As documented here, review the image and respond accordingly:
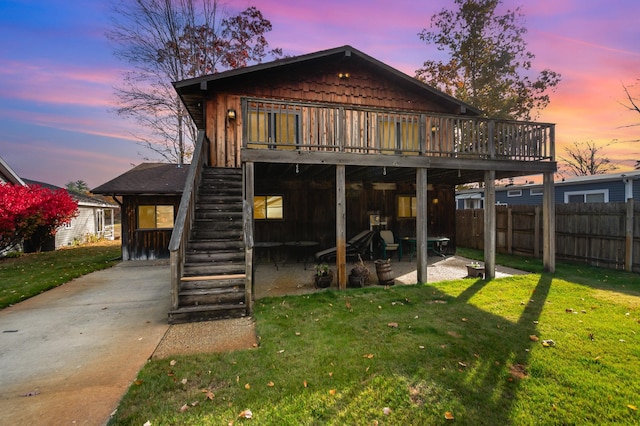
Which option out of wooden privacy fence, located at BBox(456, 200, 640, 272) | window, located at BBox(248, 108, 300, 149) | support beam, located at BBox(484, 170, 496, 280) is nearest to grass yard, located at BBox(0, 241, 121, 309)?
window, located at BBox(248, 108, 300, 149)

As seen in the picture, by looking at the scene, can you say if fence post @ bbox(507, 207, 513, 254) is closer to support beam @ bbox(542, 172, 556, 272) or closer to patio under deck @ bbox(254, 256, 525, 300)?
patio under deck @ bbox(254, 256, 525, 300)

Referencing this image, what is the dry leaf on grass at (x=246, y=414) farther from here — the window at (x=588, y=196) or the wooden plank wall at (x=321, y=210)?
the window at (x=588, y=196)

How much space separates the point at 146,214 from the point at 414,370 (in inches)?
469

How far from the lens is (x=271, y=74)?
29.2 feet

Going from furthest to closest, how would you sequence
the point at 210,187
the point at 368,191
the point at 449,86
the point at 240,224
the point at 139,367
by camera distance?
the point at 449,86, the point at 368,191, the point at 210,187, the point at 240,224, the point at 139,367

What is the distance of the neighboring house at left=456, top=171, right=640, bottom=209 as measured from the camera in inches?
447

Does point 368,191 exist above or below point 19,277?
above

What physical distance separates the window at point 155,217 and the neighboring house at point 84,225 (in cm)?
740

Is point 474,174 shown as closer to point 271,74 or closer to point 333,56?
point 333,56

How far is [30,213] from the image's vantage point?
11.9 m

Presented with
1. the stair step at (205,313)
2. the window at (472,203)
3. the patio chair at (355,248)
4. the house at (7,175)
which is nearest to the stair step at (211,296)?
the stair step at (205,313)

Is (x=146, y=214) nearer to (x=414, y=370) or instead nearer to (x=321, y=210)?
(x=321, y=210)

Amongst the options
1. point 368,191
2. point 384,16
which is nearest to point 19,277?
point 368,191

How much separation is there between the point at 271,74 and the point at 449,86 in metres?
15.4
